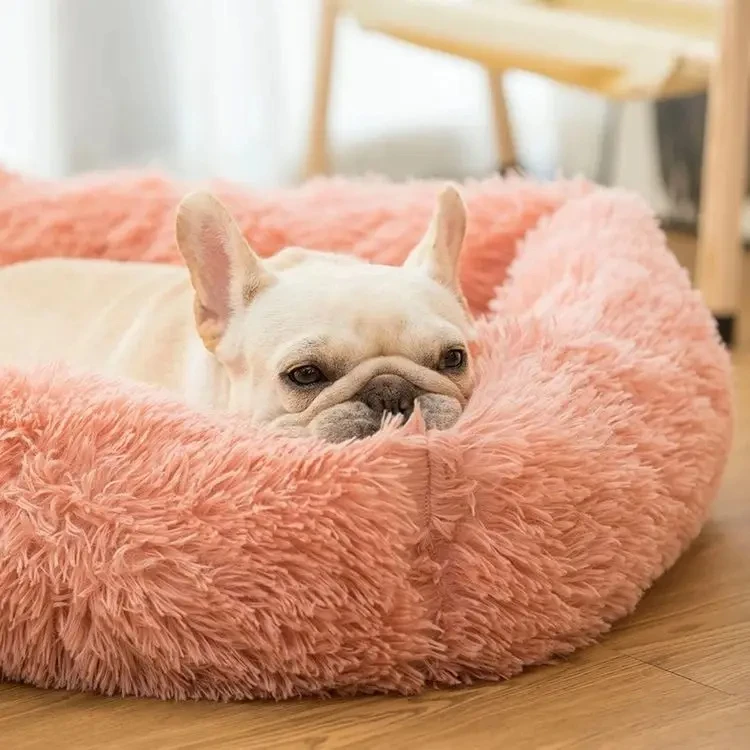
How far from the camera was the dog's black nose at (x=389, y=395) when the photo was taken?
119 centimetres

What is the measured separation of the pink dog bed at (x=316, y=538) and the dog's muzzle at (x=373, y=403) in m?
0.05

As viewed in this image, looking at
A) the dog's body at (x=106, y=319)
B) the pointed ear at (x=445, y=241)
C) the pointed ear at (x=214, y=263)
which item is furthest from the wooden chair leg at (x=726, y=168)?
the pointed ear at (x=214, y=263)

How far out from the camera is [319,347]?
122 cm

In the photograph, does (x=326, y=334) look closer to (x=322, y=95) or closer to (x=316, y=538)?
(x=316, y=538)

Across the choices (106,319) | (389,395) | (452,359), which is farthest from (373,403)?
(106,319)

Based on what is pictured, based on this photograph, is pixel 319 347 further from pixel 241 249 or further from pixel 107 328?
pixel 107 328

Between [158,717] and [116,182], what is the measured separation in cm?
109

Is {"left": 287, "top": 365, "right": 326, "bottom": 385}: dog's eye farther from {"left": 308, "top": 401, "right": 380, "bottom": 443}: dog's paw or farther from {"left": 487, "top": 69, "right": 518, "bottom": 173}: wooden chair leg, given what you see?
{"left": 487, "top": 69, "right": 518, "bottom": 173}: wooden chair leg

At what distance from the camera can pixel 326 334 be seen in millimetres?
1232

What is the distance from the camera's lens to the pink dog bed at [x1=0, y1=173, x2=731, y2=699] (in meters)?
1.04

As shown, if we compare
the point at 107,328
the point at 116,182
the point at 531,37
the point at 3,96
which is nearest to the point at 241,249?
the point at 107,328

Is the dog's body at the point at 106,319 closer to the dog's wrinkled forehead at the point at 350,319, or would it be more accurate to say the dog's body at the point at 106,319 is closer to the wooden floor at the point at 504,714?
the dog's wrinkled forehead at the point at 350,319

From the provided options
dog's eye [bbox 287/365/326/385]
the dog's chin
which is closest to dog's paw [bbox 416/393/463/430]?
the dog's chin

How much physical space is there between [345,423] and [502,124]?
2137 mm
